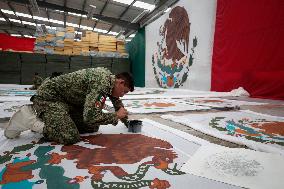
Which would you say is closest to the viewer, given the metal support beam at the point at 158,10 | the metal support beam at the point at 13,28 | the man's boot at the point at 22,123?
the man's boot at the point at 22,123

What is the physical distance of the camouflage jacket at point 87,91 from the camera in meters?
1.45

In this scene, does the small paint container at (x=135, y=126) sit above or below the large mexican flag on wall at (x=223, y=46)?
below

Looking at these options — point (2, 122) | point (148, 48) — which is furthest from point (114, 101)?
point (148, 48)

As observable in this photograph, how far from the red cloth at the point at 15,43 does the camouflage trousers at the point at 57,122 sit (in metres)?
14.8

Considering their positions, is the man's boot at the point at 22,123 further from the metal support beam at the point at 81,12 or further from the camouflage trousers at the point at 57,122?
the metal support beam at the point at 81,12

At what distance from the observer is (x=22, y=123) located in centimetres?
160

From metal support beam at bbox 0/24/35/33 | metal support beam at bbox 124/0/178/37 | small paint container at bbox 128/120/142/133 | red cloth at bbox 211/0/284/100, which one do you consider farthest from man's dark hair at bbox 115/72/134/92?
metal support beam at bbox 0/24/35/33

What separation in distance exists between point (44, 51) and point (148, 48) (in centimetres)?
376

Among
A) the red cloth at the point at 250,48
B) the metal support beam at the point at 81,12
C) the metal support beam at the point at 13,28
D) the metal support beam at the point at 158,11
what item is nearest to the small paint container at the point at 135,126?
the red cloth at the point at 250,48

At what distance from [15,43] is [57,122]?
15.8 m

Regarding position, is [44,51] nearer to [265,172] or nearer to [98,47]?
[98,47]

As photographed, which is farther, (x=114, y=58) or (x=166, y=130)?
(x=114, y=58)

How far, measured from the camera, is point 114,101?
1860 mm

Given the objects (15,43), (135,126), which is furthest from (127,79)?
(15,43)
